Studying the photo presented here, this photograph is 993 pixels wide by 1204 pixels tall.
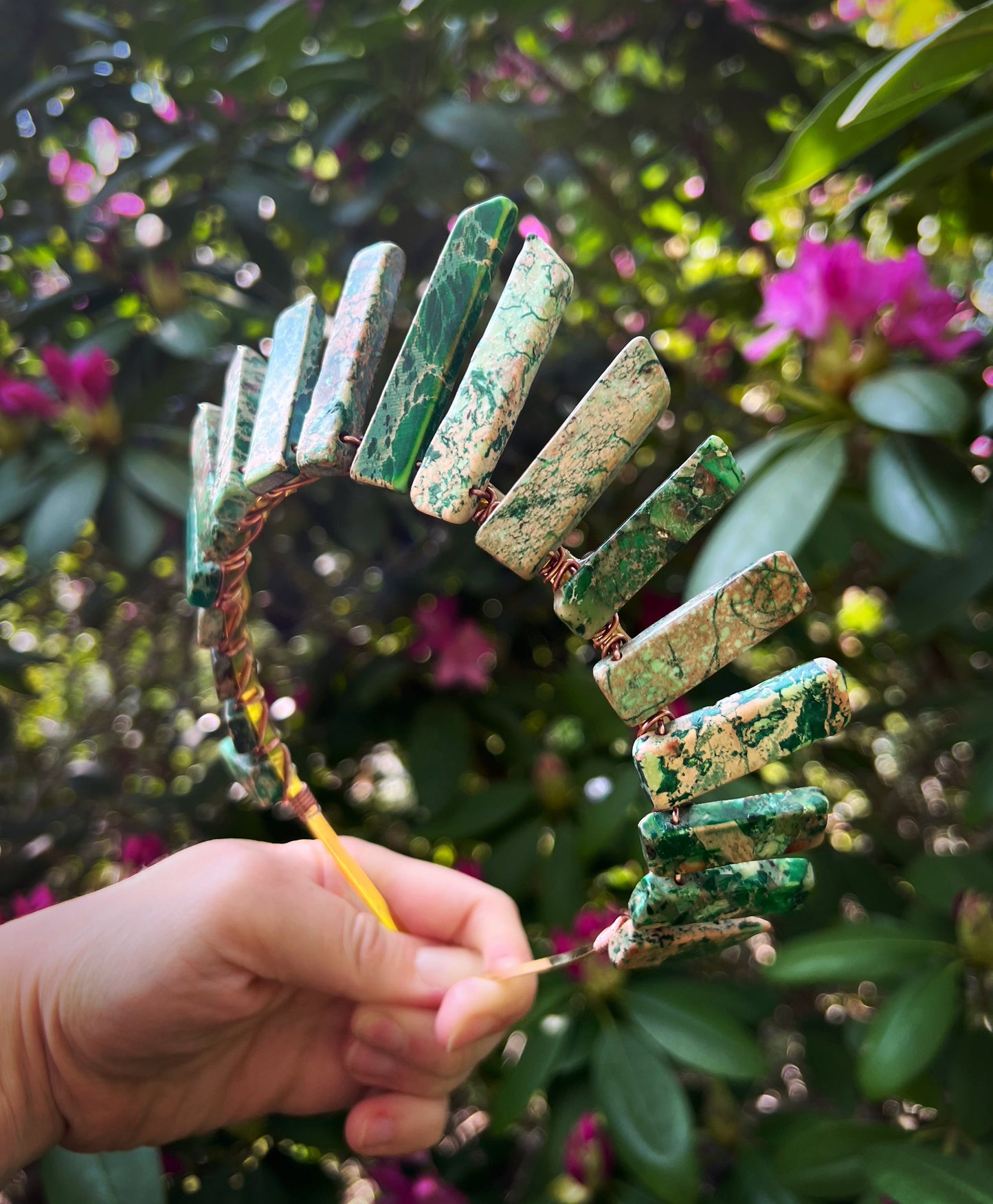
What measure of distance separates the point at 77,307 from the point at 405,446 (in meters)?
0.81

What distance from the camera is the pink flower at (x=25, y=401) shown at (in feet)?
3.37

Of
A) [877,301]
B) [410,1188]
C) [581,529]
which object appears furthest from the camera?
[581,529]

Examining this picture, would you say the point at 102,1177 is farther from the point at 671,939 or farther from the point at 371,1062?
the point at 671,939

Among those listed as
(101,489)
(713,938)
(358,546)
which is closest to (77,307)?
(101,489)

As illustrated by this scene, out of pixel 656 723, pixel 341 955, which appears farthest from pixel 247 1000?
pixel 656 723

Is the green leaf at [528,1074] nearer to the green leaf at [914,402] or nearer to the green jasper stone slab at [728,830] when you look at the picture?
the green jasper stone slab at [728,830]

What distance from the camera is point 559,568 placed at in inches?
21.5

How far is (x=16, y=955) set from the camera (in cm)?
63

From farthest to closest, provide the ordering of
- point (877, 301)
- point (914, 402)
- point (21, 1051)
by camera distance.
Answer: point (877, 301)
point (914, 402)
point (21, 1051)

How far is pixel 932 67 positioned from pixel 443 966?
787 millimetres

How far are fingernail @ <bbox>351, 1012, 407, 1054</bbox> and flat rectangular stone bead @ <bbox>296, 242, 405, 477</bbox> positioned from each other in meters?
0.46

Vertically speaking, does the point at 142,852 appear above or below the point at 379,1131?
above

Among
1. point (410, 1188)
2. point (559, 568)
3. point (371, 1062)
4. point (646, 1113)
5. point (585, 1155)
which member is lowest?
point (410, 1188)

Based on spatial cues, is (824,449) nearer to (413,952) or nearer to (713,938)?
(713,938)
